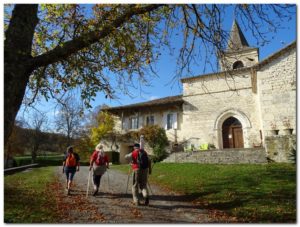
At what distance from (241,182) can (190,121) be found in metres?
14.6

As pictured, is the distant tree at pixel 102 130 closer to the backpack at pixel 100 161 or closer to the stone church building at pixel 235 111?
the stone church building at pixel 235 111

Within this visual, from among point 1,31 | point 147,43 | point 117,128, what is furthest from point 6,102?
point 117,128

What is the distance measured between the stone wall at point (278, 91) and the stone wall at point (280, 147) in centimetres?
254

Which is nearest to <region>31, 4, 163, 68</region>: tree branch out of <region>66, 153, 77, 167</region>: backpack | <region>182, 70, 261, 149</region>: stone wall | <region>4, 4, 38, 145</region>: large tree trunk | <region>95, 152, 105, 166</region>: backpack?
<region>4, 4, 38, 145</region>: large tree trunk

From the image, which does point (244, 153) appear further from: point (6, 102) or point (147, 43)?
point (6, 102)

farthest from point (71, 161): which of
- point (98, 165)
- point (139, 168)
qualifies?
point (139, 168)

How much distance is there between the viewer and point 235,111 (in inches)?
894

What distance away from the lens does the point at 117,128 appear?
2852cm

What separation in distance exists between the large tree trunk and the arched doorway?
20.6m

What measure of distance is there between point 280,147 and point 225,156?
3.23m

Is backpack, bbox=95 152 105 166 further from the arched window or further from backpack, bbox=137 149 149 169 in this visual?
the arched window

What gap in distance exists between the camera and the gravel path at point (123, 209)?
562 centimetres

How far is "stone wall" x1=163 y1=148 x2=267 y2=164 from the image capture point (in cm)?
1598

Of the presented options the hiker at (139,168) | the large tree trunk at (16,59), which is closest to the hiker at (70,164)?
the hiker at (139,168)
